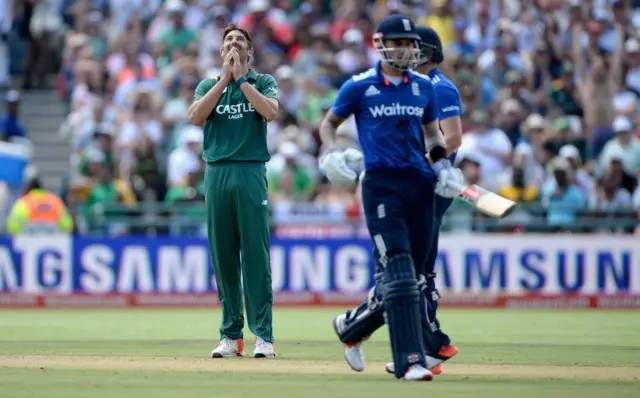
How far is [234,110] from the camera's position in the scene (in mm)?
11430

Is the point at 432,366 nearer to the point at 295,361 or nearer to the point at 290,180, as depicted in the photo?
the point at 295,361

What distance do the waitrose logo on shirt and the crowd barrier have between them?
28.6 ft

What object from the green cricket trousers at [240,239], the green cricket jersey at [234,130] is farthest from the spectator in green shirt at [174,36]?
the green cricket trousers at [240,239]

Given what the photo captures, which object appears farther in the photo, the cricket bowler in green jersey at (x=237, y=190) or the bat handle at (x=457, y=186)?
the cricket bowler in green jersey at (x=237, y=190)

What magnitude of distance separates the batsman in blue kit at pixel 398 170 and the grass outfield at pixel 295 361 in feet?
1.63

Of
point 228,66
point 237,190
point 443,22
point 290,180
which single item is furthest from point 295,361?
point 443,22

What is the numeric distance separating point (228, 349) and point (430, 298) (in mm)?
1851

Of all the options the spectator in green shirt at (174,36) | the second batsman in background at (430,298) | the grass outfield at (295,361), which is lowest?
the grass outfield at (295,361)

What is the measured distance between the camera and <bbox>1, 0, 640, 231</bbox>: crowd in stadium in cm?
2067

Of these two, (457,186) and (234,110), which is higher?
Answer: (234,110)

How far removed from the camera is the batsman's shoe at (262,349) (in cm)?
1133

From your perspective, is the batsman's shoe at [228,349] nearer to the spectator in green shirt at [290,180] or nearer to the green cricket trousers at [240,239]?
the green cricket trousers at [240,239]

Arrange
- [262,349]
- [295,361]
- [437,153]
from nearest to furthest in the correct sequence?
[437,153]
[295,361]
[262,349]

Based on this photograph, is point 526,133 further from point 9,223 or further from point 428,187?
point 428,187
